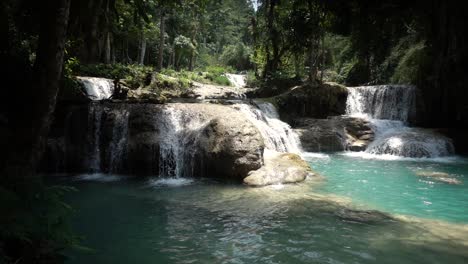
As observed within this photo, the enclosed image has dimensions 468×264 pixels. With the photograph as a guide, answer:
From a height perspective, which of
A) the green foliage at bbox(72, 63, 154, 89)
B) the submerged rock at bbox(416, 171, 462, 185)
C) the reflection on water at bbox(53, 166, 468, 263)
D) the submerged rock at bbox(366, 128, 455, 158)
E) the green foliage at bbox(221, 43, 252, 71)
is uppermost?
the green foliage at bbox(221, 43, 252, 71)

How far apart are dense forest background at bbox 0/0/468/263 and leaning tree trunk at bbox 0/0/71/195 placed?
0.01 metres

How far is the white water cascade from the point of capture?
51.4 feet

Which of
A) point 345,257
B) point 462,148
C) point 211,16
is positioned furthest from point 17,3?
point 211,16

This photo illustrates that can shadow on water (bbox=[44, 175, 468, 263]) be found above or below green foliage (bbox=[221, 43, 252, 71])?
below

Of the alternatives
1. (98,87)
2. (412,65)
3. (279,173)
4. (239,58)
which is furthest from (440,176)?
(239,58)

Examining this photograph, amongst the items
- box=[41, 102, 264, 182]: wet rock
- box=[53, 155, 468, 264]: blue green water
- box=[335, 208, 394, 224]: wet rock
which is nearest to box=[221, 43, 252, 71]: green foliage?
box=[41, 102, 264, 182]: wet rock

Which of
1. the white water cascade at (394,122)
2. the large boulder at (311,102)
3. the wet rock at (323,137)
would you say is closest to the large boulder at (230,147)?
the wet rock at (323,137)

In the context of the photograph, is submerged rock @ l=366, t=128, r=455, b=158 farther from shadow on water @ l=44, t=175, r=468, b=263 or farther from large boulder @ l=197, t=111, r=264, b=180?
shadow on water @ l=44, t=175, r=468, b=263

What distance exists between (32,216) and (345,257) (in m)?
4.05

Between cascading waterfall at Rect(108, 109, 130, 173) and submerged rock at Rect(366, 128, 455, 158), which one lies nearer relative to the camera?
cascading waterfall at Rect(108, 109, 130, 173)

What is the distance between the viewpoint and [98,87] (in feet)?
61.1

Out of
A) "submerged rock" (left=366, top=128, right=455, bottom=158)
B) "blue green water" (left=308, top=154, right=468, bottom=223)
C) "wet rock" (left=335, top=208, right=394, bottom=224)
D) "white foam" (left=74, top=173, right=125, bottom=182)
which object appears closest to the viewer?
"wet rock" (left=335, top=208, right=394, bottom=224)

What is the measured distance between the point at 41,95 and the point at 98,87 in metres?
15.0

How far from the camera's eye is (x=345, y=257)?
5.39 m
